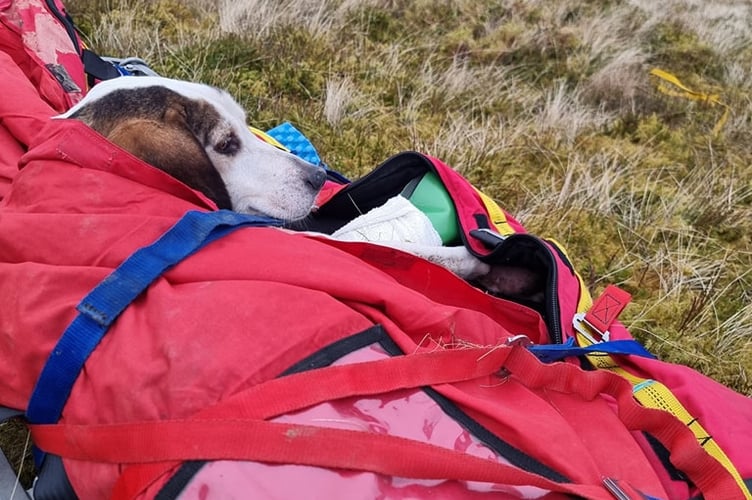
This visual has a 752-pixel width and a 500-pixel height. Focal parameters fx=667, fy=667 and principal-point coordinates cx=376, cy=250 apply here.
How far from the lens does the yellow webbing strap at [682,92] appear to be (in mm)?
5848

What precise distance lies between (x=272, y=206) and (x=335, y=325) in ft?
3.62

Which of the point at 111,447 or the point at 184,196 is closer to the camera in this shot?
the point at 111,447

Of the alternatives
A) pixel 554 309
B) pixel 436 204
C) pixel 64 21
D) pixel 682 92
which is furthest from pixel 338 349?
pixel 682 92

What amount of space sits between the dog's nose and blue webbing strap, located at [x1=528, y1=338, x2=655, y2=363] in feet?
3.66

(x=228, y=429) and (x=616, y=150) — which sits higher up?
(x=228, y=429)

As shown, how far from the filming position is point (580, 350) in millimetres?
1876

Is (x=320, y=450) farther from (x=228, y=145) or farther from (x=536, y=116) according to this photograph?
(x=536, y=116)

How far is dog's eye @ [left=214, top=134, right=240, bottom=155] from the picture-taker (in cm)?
248

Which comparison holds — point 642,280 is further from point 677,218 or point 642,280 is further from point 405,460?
point 405,460

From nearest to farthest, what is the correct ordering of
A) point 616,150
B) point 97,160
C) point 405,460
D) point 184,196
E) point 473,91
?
1. point 405,460
2. point 97,160
3. point 184,196
4. point 616,150
5. point 473,91

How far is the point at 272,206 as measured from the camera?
8.25 feet

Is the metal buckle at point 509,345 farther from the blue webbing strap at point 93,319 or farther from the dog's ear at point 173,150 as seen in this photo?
the dog's ear at point 173,150

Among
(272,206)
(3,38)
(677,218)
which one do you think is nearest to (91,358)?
(272,206)

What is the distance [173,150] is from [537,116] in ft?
11.2
